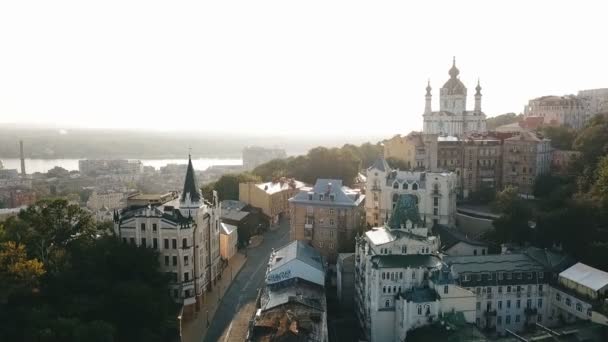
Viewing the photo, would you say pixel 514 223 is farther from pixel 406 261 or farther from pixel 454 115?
pixel 454 115

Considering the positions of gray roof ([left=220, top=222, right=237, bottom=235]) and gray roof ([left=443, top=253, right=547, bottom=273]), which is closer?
gray roof ([left=443, top=253, right=547, bottom=273])

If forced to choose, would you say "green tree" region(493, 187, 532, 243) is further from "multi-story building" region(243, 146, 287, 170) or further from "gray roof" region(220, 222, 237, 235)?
"multi-story building" region(243, 146, 287, 170)

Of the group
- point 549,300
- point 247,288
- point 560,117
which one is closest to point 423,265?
point 549,300

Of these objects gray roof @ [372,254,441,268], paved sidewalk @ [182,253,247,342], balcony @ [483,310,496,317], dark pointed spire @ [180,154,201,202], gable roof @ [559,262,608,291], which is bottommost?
→ paved sidewalk @ [182,253,247,342]

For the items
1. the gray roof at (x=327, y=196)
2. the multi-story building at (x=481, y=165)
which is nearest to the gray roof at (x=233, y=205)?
the gray roof at (x=327, y=196)

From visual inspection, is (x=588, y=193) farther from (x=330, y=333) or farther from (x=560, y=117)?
(x=560, y=117)

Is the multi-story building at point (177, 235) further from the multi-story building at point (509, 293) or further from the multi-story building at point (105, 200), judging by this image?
the multi-story building at point (105, 200)

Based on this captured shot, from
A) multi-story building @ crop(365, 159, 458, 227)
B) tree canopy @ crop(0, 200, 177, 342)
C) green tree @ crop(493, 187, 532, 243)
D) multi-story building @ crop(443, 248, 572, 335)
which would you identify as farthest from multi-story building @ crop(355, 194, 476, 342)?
tree canopy @ crop(0, 200, 177, 342)
